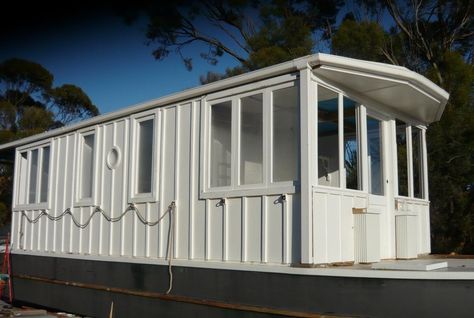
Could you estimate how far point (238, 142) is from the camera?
5.94 metres

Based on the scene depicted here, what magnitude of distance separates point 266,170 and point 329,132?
0.92 m

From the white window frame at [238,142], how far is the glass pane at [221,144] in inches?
2.2

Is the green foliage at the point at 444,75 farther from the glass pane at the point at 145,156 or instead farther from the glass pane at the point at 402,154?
the glass pane at the point at 145,156

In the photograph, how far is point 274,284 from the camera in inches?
204

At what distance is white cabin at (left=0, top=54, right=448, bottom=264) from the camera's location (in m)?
5.37

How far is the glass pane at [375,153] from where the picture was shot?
669 cm

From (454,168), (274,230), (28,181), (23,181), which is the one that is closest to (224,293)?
(274,230)

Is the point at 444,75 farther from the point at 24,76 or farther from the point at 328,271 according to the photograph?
the point at 24,76

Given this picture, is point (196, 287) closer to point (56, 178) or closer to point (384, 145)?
point (384, 145)

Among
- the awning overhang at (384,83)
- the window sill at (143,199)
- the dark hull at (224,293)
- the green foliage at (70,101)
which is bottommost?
the dark hull at (224,293)

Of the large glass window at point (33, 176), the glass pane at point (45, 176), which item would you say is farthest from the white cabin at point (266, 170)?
the large glass window at point (33, 176)

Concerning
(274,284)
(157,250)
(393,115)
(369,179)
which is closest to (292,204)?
(274,284)

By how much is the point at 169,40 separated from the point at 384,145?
15.6 m

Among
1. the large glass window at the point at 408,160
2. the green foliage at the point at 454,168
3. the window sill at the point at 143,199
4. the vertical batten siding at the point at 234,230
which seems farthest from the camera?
the green foliage at the point at 454,168
